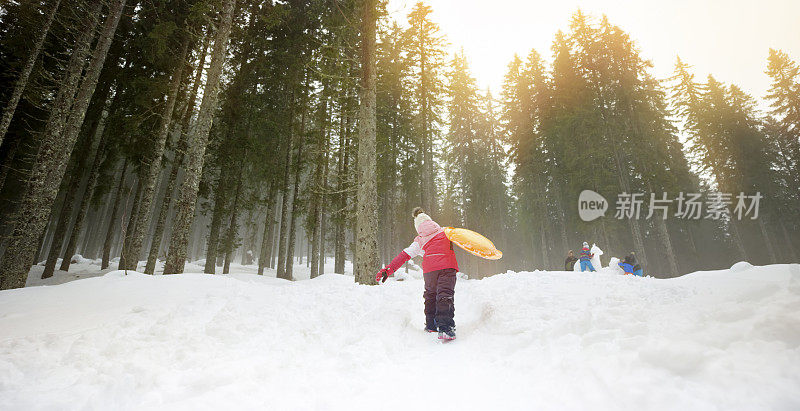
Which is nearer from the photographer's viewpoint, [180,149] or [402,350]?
[402,350]

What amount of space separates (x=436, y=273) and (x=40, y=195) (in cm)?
1028

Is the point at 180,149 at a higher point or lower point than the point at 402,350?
higher

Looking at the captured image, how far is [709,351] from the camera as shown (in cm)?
246

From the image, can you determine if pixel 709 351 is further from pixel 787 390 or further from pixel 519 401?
pixel 519 401

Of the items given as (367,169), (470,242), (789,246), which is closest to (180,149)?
(367,169)

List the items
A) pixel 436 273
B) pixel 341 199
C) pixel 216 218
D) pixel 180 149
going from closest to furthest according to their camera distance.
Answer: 1. pixel 436 273
2. pixel 180 149
3. pixel 216 218
4. pixel 341 199

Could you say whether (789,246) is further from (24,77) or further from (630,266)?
(24,77)

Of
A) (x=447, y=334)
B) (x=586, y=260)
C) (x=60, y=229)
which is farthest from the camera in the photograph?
(x=60, y=229)

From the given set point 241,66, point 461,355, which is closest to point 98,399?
point 461,355

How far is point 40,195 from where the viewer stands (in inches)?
311

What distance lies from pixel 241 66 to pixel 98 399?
1467 cm

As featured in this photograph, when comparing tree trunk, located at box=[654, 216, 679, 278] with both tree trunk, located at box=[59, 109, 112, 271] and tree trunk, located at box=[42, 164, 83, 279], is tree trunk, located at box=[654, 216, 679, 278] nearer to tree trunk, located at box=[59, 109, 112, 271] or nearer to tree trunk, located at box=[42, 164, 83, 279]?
tree trunk, located at box=[59, 109, 112, 271]

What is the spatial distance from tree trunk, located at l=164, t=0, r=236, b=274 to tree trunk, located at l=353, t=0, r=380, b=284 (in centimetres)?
425

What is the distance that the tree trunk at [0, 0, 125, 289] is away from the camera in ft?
25.0
